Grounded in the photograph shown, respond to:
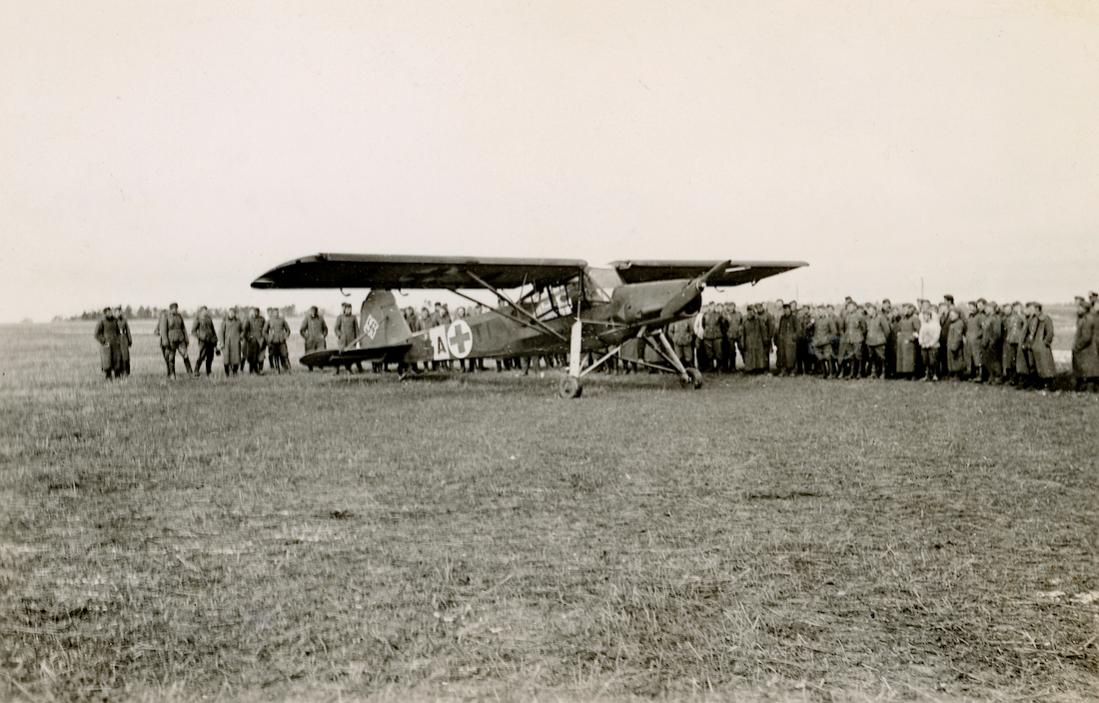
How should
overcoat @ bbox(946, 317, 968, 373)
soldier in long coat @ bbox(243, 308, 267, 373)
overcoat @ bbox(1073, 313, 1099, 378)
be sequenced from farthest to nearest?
soldier in long coat @ bbox(243, 308, 267, 373) < overcoat @ bbox(946, 317, 968, 373) < overcoat @ bbox(1073, 313, 1099, 378)

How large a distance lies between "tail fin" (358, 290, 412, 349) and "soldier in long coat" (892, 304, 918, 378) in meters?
10.6

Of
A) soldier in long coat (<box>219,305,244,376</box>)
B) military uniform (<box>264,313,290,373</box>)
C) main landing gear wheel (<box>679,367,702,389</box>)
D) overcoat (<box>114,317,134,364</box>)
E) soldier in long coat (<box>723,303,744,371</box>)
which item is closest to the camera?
main landing gear wheel (<box>679,367,702,389</box>)

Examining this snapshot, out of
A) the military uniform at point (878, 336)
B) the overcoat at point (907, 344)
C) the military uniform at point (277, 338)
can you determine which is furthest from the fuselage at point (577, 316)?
the military uniform at point (277, 338)

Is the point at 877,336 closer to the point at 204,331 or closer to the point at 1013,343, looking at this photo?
the point at 1013,343

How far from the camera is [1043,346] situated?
1302 cm

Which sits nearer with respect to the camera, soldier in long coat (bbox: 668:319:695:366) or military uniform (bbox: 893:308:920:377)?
military uniform (bbox: 893:308:920:377)

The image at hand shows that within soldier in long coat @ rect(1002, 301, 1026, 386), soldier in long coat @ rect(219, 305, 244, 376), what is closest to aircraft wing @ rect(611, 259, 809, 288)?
soldier in long coat @ rect(1002, 301, 1026, 386)

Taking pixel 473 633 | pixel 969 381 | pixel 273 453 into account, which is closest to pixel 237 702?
pixel 473 633

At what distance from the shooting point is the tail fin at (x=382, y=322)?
1775cm

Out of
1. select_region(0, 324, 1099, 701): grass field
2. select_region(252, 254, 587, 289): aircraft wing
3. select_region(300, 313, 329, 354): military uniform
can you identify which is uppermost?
select_region(252, 254, 587, 289): aircraft wing

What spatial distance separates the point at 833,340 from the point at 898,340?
1.47 metres

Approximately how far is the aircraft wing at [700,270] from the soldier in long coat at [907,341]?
236 cm

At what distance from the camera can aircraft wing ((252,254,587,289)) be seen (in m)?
11.8

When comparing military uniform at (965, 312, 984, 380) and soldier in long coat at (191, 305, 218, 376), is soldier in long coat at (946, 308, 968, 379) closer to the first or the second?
military uniform at (965, 312, 984, 380)
